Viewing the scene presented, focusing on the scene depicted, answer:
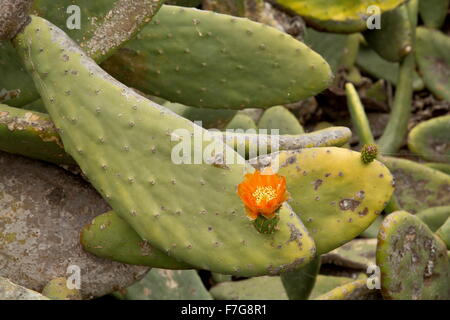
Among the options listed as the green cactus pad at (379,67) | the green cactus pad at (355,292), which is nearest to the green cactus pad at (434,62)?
the green cactus pad at (379,67)

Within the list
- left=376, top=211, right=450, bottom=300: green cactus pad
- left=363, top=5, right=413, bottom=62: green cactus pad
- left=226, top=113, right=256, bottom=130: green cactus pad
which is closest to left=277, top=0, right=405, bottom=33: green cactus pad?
left=363, top=5, right=413, bottom=62: green cactus pad

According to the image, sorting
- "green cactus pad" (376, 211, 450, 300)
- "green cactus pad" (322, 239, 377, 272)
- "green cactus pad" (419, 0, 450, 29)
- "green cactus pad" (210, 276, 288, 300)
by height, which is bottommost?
"green cactus pad" (210, 276, 288, 300)

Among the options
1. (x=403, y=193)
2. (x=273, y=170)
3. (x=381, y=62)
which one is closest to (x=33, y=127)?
(x=273, y=170)

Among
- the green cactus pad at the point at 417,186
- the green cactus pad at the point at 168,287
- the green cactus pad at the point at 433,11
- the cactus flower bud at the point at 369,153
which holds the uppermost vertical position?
the cactus flower bud at the point at 369,153

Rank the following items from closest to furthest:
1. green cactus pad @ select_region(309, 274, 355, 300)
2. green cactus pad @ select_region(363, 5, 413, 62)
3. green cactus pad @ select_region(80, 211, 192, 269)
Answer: green cactus pad @ select_region(80, 211, 192, 269), green cactus pad @ select_region(309, 274, 355, 300), green cactus pad @ select_region(363, 5, 413, 62)

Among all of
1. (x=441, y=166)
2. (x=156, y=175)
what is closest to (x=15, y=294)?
(x=156, y=175)

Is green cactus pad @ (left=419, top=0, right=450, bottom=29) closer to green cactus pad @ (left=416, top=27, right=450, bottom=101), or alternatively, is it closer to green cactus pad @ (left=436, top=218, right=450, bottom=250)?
green cactus pad @ (left=416, top=27, right=450, bottom=101)

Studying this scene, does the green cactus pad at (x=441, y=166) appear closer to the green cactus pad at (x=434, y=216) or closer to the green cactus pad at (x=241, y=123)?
the green cactus pad at (x=434, y=216)
